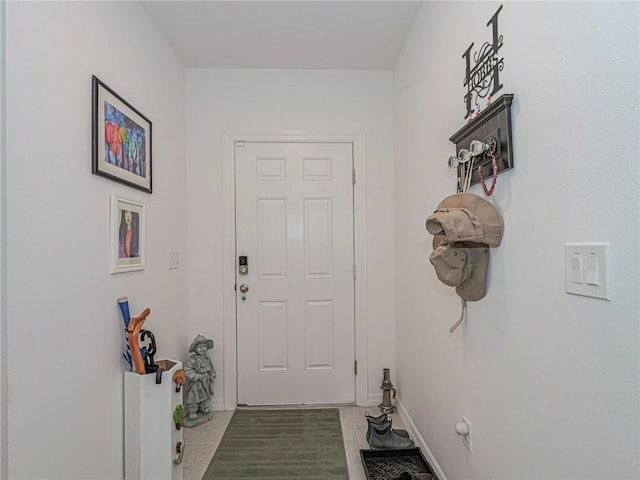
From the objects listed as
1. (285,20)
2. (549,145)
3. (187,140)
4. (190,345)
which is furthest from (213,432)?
Answer: (285,20)

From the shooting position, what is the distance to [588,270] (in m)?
0.81

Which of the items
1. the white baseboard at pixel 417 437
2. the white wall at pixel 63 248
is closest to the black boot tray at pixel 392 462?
the white baseboard at pixel 417 437

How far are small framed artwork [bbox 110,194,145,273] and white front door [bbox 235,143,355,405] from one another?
0.85 metres

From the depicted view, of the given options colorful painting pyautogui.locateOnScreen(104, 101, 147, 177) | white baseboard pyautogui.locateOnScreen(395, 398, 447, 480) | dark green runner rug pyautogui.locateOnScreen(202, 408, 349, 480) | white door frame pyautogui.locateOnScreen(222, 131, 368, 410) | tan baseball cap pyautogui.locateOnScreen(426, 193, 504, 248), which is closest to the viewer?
tan baseball cap pyautogui.locateOnScreen(426, 193, 504, 248)

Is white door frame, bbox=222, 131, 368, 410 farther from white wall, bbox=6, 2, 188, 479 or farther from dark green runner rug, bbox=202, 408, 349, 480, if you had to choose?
white wall, bbox=6, 2, 188, 479

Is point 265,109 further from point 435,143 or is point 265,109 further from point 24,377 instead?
point 24,377

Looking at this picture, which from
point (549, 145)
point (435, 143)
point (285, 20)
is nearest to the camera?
point (549, 145)

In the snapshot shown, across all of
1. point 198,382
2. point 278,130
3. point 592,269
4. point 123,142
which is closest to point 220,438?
point 198,382

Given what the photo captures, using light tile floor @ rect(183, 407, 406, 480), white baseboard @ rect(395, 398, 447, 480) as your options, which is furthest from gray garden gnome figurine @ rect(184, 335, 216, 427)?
white baseboard @ rect(395, 398, 447, 480)

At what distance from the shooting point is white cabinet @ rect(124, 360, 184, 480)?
65.6 inches

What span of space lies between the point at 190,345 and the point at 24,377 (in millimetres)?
1510

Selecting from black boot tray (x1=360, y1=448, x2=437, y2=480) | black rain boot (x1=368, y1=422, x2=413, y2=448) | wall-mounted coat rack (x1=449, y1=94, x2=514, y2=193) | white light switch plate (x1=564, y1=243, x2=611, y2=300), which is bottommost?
black boot tray (x1=360, y1=448, x2=437, y2=480)

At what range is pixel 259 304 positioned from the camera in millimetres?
2684

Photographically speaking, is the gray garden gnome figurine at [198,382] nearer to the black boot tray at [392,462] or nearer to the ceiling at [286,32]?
the black boot tray at [392,462]
